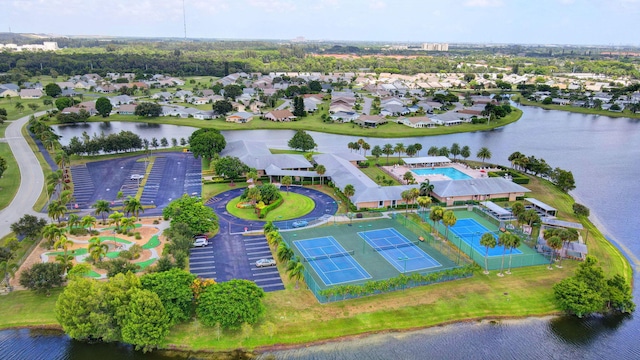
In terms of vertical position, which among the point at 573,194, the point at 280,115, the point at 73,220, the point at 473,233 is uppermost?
the point at 280,115

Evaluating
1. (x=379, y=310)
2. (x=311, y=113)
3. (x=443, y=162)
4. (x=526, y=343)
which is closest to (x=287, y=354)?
(x=379, y=310)

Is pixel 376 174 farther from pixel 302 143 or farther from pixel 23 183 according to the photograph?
pixel 23 183

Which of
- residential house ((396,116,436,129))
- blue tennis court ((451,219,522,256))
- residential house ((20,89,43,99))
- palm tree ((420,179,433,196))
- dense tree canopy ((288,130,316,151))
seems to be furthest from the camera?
residential house ((20,89,43,99))

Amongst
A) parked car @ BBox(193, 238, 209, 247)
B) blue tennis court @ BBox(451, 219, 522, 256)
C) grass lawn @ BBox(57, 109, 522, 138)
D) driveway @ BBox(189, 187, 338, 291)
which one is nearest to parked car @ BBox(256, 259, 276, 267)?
driveway @ BBox(189, 187, 338, 291)

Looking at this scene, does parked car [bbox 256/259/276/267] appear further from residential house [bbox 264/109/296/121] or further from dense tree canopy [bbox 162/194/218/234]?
residential house [bbox 264/109/296/121]

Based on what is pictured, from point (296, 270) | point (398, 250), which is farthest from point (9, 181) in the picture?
point (398, 250)
